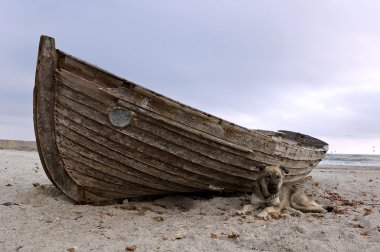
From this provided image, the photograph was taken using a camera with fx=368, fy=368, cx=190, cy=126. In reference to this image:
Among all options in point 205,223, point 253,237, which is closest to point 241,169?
point 205,223

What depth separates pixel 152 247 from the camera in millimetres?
3547

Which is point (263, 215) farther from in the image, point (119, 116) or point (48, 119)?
point (48, 119)

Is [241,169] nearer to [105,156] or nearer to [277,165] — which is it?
[277,165]

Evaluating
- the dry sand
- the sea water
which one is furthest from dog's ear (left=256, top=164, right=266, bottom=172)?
the sea water

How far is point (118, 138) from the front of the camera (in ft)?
15.4

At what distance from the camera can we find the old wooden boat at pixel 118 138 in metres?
4.52

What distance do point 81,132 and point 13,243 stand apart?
1536 mm

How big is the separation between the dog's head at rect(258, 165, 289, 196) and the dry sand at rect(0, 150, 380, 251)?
1.37ft

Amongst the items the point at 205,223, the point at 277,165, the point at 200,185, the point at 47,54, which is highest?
the point at 47,54

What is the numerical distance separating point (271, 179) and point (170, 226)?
1812mm

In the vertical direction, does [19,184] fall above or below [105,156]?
below

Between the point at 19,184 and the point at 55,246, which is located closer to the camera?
the point at 55,246

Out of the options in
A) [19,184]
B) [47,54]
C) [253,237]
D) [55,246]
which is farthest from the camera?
[19,184]

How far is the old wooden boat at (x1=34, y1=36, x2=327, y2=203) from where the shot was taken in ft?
14.8
